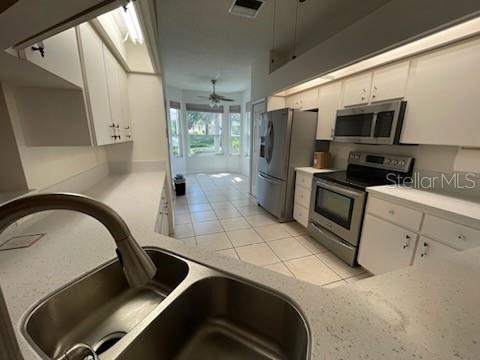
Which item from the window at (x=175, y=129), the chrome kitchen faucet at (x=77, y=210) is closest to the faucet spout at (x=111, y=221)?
the chrome kitchen faucet at (x=77, y=210)

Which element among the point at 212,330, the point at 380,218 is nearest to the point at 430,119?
the point at 380,218

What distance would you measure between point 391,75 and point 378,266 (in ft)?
6.09

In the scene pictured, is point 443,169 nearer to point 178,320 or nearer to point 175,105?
point 178,320

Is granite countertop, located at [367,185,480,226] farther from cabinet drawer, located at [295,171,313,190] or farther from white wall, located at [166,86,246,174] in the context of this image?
white wall, located at [166,86,246,174]

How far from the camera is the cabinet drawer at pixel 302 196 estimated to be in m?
2.85

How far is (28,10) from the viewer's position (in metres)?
0.46

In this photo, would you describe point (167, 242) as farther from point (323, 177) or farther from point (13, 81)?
point (323, 177)

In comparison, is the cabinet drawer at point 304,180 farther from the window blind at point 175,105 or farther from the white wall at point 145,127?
the window blind at point 175,105

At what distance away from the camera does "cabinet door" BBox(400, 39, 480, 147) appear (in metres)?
1.47

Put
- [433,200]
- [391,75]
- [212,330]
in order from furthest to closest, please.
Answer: [391,75] < [433,200] < [212,330]

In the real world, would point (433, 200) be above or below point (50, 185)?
below

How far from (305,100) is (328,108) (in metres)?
0.55

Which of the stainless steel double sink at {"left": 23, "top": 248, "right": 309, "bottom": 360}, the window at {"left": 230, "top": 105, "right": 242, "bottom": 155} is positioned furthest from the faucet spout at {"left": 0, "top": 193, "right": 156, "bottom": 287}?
the window at {"left": 230, "top": 105, "right": 242, "bottom": 155}

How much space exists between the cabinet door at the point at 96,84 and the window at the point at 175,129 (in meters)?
4.82
